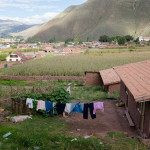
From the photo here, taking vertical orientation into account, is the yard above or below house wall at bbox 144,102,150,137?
below

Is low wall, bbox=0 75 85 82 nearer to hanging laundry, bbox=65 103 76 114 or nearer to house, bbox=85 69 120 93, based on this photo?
house, bbox=85 69 120 93

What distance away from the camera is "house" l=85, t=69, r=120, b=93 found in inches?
747

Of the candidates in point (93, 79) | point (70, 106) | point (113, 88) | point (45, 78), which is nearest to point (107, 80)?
point (113, 88)

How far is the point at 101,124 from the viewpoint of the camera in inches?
438

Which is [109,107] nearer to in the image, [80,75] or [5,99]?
[5,99]

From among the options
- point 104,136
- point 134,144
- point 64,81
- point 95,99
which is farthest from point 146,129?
point 64,81

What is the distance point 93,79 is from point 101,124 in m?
13.3

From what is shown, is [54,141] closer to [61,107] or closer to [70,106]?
[70,106]

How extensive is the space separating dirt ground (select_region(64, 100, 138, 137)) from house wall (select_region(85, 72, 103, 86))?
34.8 feet

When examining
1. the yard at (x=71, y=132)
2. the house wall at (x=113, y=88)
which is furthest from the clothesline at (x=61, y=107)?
the house wall at (x=113, y=88)

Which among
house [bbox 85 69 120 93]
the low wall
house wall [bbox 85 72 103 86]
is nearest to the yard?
house [bbox 85 69 120 93]

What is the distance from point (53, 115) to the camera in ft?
39.6

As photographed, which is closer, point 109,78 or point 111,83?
point 111,83

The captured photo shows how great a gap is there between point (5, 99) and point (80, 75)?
15.5 metres
